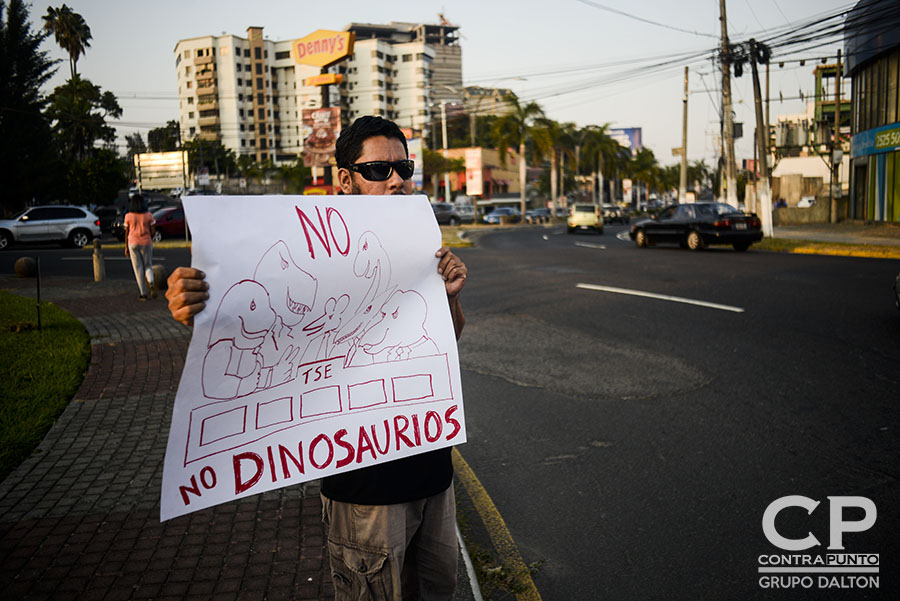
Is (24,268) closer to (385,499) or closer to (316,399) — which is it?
(316,399)

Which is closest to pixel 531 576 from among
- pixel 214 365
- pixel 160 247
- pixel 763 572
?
pixel 763 572

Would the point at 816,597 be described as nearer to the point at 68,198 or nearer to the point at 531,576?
the point at 531,576

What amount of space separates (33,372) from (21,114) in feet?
110

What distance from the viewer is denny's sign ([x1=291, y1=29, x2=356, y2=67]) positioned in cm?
4625

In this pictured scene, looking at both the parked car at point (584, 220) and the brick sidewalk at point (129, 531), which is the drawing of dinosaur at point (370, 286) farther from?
the parked car at point (584, 220)

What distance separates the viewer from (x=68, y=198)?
50.4 metres

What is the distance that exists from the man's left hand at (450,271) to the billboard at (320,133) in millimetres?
44175

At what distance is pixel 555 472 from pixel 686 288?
29.2ft

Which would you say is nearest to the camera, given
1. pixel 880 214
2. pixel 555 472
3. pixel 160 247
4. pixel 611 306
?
pixel 555 472

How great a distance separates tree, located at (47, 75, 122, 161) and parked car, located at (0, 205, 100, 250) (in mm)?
35250

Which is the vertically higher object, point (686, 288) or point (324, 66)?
point (324, 66)

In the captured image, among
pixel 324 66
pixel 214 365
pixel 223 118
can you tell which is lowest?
pixel 214 365

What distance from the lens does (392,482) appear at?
84.0 inches

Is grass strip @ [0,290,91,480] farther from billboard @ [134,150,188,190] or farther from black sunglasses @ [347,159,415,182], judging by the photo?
billboard @ [134,150,188,190]
